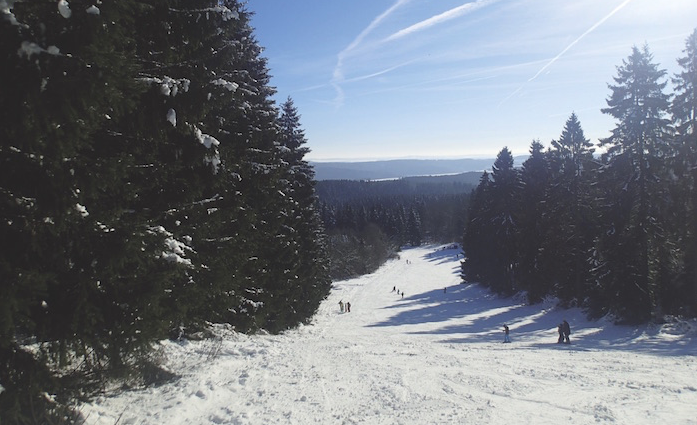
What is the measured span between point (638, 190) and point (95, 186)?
84.8ft

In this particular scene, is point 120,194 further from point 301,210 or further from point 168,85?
point 301,210

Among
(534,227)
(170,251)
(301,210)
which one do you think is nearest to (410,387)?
(170,251)

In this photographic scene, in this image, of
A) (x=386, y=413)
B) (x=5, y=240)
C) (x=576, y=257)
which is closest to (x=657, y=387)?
(x=386, y=413)

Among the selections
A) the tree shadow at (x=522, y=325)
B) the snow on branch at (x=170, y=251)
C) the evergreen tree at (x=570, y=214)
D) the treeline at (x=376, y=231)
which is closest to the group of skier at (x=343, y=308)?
the tree shadow at (x=522, y=325)

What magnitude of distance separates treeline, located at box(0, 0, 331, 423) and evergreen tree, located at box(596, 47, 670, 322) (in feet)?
72.5

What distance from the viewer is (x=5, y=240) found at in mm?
4270

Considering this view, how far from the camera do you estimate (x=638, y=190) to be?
22.8 metres

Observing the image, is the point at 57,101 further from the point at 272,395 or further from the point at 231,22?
the point at 272,395

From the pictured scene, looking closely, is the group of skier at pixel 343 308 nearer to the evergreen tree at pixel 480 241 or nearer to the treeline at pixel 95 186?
the evergreen tree at pixel 480 241

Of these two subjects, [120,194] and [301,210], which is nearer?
[120,194]

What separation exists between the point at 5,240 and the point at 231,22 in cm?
503

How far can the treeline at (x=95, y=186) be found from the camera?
3.92m

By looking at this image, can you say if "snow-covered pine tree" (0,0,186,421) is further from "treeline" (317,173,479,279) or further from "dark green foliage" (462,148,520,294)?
"treeline" (317,173,479,279)

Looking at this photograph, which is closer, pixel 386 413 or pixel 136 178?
pixel 136 178
